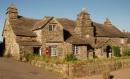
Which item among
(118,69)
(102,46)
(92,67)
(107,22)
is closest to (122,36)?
(107,22)

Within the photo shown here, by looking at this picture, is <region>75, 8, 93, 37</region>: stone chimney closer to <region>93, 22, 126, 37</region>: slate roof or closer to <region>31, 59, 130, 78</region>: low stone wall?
<region>93, 22, 126, 37</region>: slate roof

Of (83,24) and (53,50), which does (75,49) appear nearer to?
(53,50)

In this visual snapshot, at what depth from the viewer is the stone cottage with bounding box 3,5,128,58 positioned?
40094 mm

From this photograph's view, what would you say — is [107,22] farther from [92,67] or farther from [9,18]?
[92,67]

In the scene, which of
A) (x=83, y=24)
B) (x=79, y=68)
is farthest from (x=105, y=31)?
(x=79, y=68)

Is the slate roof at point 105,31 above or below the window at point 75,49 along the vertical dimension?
above

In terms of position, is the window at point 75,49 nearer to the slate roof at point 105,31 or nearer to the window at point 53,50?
the window at point 53,50

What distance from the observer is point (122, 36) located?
55.4 m

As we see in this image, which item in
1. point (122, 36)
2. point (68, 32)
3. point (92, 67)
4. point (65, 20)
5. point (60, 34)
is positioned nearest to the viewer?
point (92, 67)

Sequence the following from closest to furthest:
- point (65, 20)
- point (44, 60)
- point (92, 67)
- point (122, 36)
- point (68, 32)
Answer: point (92, 67) → point (44, 60) → point (68, 32) → point (65, 20) → point (122, 36)

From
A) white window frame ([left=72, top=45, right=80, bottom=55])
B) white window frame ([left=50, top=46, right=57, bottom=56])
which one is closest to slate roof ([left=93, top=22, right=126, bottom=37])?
white window frame ([left=72, top=45, right=80, bottom=55])

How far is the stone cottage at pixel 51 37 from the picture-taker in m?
40.1

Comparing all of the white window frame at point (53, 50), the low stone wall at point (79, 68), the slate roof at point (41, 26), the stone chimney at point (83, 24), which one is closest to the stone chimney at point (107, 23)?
the slate roof at point (41, 26)

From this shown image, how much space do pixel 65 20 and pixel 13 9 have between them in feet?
39.4
